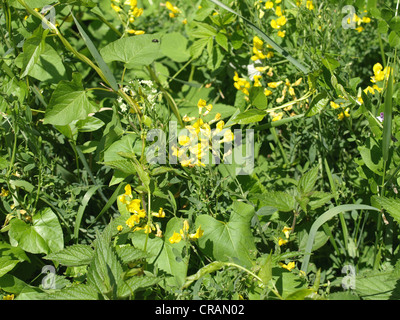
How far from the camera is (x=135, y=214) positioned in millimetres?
1681

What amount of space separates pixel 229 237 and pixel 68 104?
0.86m

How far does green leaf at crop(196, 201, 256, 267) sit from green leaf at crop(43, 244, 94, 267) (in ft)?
1.38

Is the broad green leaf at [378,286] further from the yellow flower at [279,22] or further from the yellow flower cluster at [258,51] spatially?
the yellow flower at [279,22]

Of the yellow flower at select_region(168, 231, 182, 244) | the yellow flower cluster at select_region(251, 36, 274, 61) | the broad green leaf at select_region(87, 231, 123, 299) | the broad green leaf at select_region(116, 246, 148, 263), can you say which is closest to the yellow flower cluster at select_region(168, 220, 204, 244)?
the yellow flower at select_region(168, 231, 182, 244)

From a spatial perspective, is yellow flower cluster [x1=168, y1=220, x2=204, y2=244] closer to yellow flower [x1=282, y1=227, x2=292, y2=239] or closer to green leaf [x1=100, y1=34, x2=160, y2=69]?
yellow flower [x1=282, y1=227, x2=292, y2=239]

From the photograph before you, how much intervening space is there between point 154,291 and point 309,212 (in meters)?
0.72

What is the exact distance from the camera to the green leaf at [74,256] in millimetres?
1530

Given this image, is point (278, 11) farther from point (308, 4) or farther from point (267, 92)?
point (267, 92)

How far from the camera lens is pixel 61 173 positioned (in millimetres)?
2014

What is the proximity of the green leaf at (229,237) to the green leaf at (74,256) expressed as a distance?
421 mm

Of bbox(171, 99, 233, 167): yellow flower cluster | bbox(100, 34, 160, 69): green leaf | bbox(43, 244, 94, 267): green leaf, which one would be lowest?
bbox(43, 244, 94, 267): green leaf

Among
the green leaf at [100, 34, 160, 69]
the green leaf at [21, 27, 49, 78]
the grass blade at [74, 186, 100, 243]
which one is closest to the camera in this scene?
the green leaf at [21, 27, 49, 78]

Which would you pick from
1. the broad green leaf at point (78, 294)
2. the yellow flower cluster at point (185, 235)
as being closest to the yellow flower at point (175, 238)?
the yellow flower cluster at point (185, 235)

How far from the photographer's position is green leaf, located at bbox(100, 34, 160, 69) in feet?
6.49
